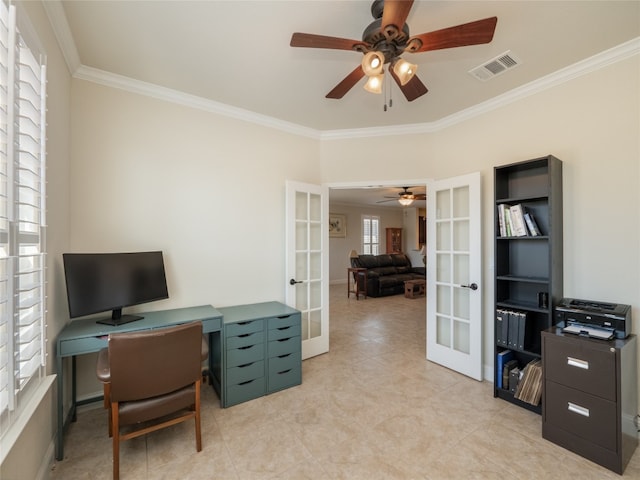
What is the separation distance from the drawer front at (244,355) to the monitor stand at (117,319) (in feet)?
2.63

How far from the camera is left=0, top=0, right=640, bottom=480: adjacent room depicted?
170 cm

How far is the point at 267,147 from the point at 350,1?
6.15ft

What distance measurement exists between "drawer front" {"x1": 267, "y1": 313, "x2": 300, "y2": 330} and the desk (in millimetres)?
464

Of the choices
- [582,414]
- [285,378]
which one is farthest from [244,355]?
[582,414]

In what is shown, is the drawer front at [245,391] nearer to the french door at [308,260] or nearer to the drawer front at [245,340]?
the drawer front at [245,340]

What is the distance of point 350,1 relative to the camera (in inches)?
66.6

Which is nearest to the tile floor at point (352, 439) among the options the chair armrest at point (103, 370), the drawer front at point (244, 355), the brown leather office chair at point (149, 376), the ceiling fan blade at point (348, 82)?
the brown leather office chair at point (149, 376)

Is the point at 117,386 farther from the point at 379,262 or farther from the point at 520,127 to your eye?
the point at 379,262

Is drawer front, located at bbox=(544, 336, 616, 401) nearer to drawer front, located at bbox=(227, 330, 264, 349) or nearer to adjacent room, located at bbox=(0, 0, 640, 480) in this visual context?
adjacent room, located at bbox=(0, 0, 640, 480)

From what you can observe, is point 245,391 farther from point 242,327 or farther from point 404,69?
point 404,69

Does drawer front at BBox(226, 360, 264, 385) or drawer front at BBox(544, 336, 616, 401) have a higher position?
drawer front at BBox(544, 336, 616, 401)

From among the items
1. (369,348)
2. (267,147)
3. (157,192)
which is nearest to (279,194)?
(267,147)

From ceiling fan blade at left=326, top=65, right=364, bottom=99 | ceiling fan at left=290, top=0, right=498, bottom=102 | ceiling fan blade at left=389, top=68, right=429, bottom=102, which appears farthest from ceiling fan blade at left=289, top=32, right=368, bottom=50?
ceiling fan blade at left=389, top=68, right=429, bottom=102

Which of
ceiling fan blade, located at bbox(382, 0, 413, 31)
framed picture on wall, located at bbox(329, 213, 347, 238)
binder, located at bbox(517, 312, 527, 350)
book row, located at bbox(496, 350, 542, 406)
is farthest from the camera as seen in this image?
framed picture on wall, located at bbox(329, 213, 347, 238)
